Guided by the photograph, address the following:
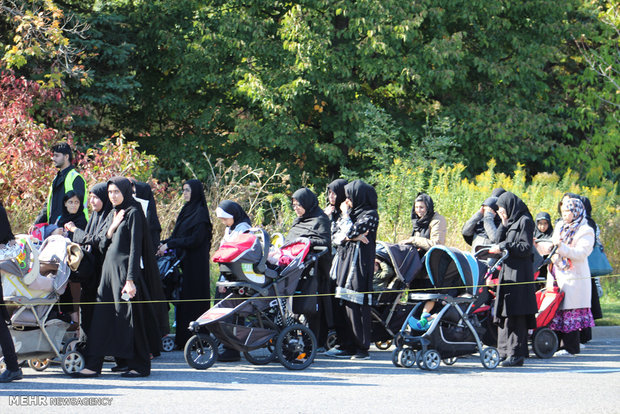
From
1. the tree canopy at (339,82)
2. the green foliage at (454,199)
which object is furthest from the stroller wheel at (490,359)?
the tree canopy at (339,82)

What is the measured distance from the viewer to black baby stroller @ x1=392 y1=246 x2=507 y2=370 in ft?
32.1

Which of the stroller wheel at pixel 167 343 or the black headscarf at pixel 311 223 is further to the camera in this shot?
the stroller wheel at pixel 167 343

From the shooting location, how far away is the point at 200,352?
957 cm

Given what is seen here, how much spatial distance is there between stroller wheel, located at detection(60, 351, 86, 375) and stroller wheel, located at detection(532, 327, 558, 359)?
537 cm

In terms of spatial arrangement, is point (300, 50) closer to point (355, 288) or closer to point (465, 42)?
point (465, 42)

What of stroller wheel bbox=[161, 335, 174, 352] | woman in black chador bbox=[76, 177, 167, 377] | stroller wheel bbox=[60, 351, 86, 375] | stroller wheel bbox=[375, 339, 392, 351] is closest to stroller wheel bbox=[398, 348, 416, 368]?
stroller wheel bbox=[375, 339, 392, 351]

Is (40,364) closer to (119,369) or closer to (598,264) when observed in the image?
(119,369)

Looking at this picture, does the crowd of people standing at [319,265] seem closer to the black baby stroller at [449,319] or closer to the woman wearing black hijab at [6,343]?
the woman wearing black hijab at [6,343]

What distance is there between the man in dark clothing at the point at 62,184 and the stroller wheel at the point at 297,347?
283 cm

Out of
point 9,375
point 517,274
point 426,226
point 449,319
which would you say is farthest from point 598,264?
point 9,375

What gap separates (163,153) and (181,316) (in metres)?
11.3

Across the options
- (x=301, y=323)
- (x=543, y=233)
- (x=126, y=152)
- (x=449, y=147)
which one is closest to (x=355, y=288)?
(x=301, y=323)

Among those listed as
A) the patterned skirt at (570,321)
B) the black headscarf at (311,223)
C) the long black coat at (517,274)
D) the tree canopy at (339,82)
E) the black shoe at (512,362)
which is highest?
the tree canopy at (339,82)

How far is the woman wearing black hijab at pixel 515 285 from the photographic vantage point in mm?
10242
